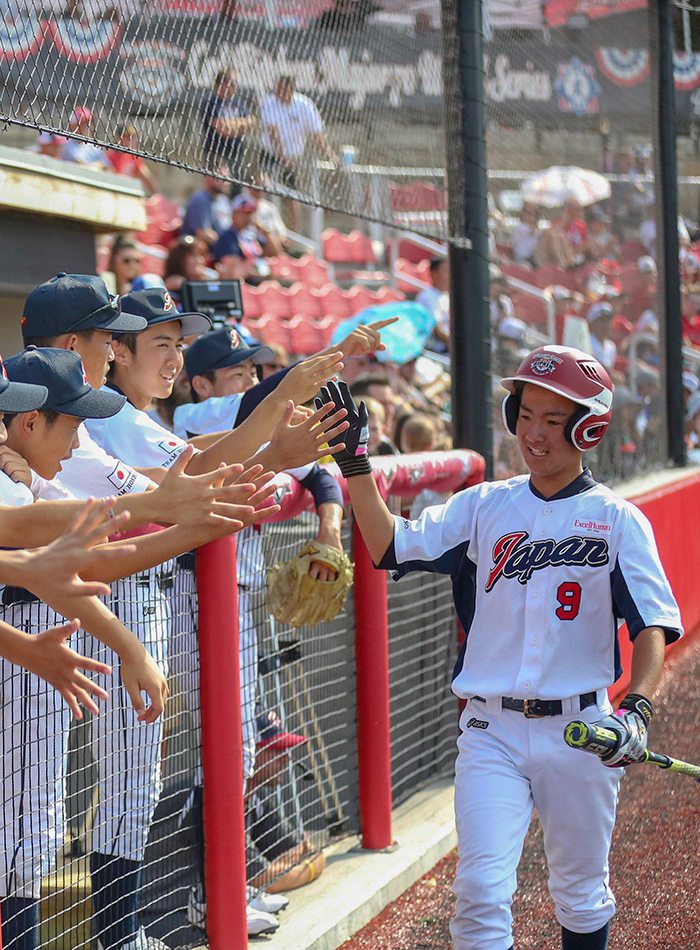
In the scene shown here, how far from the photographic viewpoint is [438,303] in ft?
39.8

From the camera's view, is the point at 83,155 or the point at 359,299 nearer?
the point at 83,155

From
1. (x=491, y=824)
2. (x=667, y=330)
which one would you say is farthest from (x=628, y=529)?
(x=667, y=330)

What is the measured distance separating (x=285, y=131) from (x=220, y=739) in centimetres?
234

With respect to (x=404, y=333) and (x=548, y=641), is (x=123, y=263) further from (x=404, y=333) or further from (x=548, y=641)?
(x=548, y=641)

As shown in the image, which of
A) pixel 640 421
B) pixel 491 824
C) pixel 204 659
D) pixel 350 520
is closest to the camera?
pixel 491 824

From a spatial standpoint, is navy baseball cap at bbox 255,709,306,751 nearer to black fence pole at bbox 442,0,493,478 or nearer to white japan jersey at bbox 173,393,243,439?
white japan jersey at bbox 173,393,243,439

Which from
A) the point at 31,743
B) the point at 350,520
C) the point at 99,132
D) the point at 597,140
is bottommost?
the point at 31,743

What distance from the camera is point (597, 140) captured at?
9.54 meters

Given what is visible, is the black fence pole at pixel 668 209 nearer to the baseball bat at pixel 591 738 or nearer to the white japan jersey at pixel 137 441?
the white japan jersey at pixel 137 441

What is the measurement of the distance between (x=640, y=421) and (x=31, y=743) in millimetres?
7176

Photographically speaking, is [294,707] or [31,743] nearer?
[31,743]

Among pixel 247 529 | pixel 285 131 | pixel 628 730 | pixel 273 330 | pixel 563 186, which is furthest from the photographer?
pixel 273 330

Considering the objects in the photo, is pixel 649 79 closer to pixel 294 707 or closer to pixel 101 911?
pixel 294 707

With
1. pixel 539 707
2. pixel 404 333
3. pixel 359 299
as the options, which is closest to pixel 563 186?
pixel 404 333
